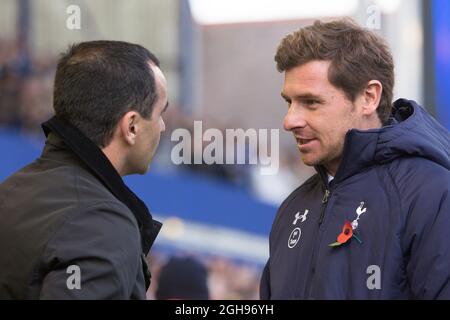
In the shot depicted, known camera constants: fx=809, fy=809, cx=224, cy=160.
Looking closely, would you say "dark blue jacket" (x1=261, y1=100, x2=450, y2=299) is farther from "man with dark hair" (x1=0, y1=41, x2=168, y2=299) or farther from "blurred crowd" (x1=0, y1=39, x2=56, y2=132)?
"blurred crowd" (x1=0, y1=39, x2=56, y2=132)

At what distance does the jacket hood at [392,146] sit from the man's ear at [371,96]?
0.09m

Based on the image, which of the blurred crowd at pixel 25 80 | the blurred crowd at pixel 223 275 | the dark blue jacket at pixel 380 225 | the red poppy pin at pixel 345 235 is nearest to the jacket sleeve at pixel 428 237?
the dark blue jacket at pixel 380 225

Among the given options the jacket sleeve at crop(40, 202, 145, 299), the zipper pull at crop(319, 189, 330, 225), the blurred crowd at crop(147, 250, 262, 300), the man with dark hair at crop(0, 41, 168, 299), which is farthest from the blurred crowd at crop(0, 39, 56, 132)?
the jacket sleeve at crop(40, 202, 145, 299)

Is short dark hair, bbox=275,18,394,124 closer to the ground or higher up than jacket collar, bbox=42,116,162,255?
higher up

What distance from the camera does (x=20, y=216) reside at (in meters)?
1.93

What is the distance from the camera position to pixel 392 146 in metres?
2.12

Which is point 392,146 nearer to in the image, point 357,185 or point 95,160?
point 357,185

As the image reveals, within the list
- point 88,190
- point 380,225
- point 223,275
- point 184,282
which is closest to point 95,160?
point 88,190

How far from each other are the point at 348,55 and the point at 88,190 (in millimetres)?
828

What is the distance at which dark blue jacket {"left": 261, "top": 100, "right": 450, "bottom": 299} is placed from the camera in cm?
198

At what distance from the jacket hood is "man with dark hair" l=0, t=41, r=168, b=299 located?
1.74 ft
